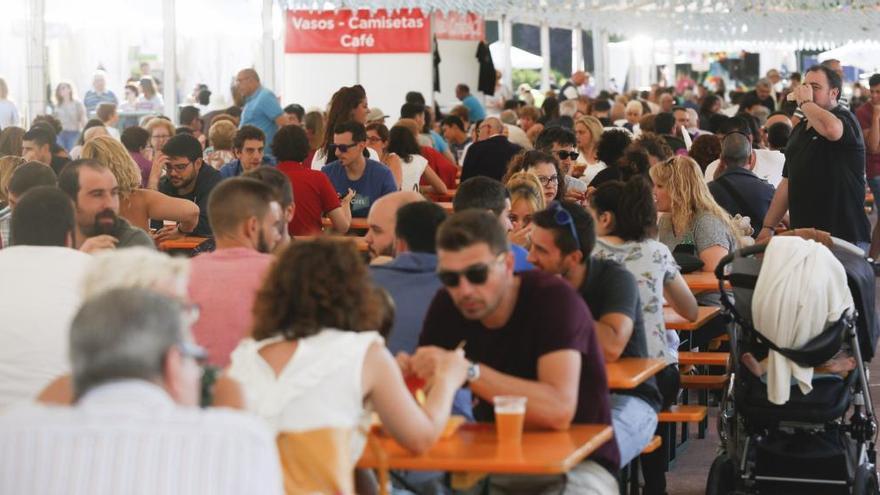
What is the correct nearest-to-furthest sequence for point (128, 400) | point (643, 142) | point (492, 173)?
1. point (128, 400)
2. point (643, 142)
3. point (492, 173)

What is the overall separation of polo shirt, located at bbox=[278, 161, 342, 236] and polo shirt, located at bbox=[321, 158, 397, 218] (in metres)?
0.69

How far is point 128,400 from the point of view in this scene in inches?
104

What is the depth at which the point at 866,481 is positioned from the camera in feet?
18.5

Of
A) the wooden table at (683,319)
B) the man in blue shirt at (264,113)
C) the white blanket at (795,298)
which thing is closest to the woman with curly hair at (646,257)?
the wooden table at (683,319)

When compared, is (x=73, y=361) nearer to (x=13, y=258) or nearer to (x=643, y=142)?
(x=13, y=258)

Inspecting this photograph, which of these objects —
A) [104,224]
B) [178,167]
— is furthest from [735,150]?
[104,224]

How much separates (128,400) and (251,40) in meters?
18.3

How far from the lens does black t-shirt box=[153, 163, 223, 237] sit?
8.59 m

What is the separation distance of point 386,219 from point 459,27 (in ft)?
58.3

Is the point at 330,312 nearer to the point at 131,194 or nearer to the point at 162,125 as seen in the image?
the point at 131,194

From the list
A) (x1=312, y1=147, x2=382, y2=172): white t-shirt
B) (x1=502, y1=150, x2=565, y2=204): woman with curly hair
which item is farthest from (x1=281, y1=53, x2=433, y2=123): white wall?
Result: (x1=502, y1=150, x2=565, y2=204): woman with curly hair

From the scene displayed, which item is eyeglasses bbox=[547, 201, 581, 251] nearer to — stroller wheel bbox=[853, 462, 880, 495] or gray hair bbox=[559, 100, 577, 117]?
stroller wheel bbox=[853, 462, 880, 495]

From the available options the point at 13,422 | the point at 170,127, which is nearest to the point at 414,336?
the point at 13,422

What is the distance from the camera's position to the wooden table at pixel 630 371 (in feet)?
16.0
